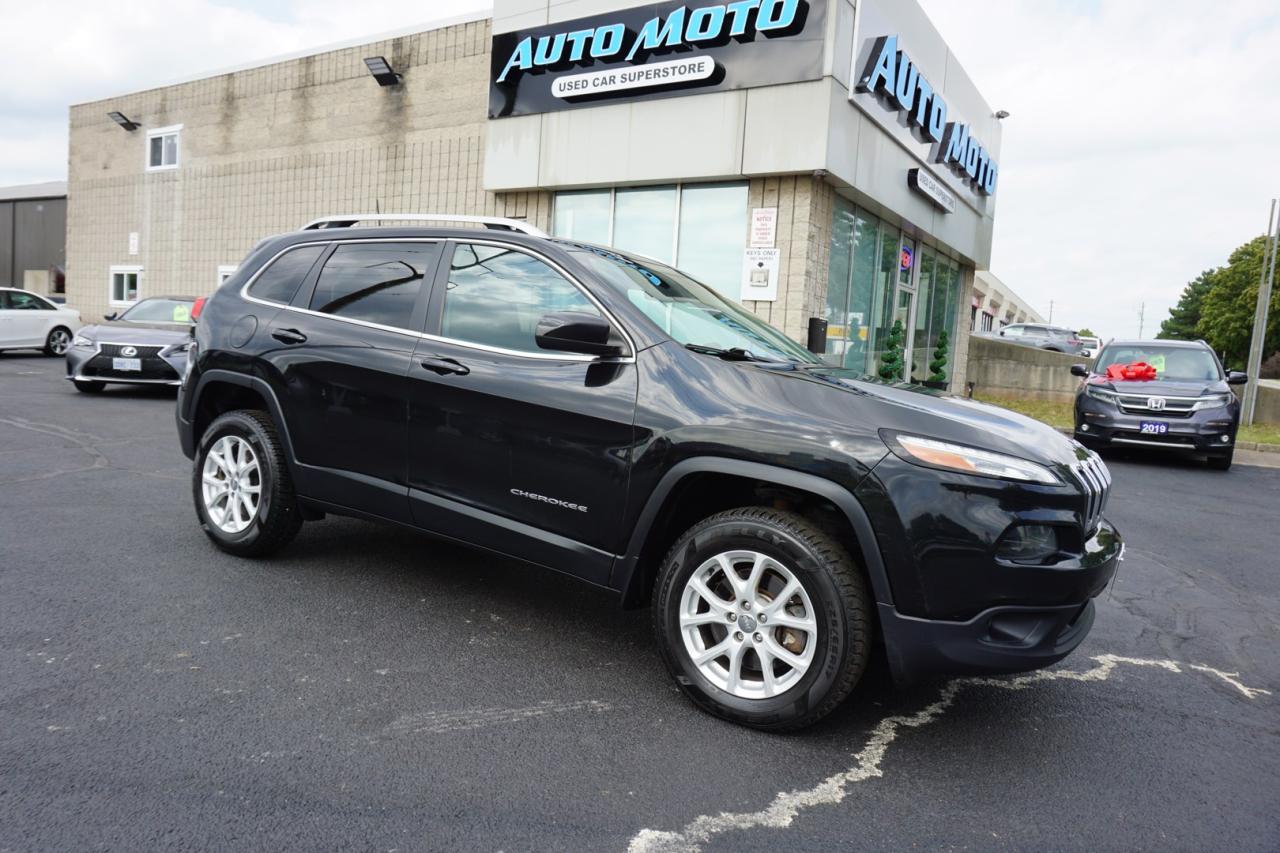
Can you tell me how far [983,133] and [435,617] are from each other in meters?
19.9

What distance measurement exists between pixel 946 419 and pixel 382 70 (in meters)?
16.5

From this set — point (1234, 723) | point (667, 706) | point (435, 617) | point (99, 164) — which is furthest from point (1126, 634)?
point (99, 164)

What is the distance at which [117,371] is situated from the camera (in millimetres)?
11352

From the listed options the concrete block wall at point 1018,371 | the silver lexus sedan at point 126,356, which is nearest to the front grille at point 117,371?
the silver lexus sedan at point 126,356

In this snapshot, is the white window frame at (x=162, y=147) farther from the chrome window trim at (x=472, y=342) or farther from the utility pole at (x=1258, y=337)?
the utility pole at (x=1258, y=337)

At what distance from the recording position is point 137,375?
→ 37.2ft

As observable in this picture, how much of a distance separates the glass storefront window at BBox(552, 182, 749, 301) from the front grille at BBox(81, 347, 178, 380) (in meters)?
5.99

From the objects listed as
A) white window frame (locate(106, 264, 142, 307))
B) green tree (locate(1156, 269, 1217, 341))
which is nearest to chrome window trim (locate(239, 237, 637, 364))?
white window frame (locate(106, 264, 142, 307))

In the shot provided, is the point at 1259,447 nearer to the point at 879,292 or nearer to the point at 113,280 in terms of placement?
the point at 879,292

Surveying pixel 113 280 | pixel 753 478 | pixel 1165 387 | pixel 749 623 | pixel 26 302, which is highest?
pixel 113 280

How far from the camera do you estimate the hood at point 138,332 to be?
37.6 feet

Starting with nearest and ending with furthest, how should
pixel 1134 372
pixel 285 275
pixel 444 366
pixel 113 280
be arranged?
pixel 444 366 → pixel 285 275 → pixel 1134 372 → pixel 113 280

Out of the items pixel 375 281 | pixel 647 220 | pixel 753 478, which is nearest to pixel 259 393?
pixel 375 281

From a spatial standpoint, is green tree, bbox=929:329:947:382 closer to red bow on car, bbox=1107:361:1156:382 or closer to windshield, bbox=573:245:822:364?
red bow on car, bbox=1107:361:1156:382
